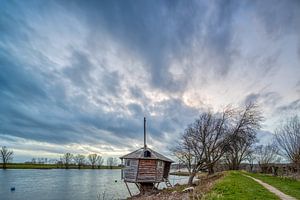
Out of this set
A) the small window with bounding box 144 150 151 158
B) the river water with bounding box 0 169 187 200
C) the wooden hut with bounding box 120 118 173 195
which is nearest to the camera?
the wooden hut with bounding box 120 118 173 195

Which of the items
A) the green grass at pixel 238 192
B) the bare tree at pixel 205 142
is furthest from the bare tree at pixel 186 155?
the green grass at pixel 238 192

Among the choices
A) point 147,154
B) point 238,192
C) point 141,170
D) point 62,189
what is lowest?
point 62,189

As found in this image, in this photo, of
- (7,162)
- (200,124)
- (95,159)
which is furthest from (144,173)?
(95,159)

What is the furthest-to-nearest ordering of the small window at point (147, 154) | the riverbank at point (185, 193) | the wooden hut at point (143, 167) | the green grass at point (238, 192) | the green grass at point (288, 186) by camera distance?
1. the small window at point (147, 154)
2. the wooden hut at point (143, 167)
3. the riverbank at point (185, 193)
4. the green grass at point (288, 186)
5. the green grass at point (238, 192)

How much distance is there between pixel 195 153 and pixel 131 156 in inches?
370

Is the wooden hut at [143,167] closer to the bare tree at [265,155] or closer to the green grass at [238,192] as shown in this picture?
the green grass at [238,192]

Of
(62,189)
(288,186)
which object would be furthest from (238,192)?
(62,189)

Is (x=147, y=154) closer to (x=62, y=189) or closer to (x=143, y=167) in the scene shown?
(x=143, y=167)

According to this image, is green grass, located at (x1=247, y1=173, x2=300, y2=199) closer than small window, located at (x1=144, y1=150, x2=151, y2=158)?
Yes

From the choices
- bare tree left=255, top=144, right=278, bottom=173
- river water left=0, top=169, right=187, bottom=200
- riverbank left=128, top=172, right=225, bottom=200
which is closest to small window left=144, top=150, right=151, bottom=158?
riverbank left=128, top=172, right=225, bottom=200

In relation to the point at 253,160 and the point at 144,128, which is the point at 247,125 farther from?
the point at 253,160

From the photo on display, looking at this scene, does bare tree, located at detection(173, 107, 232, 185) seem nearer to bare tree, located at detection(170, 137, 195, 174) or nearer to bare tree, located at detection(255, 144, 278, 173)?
bare tree, located at detection(170, 137, 195, 174)

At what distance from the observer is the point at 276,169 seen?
3762cm

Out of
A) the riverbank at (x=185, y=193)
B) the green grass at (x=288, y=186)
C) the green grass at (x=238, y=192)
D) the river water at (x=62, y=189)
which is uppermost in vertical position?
the green grass at (x=238, y=192)
